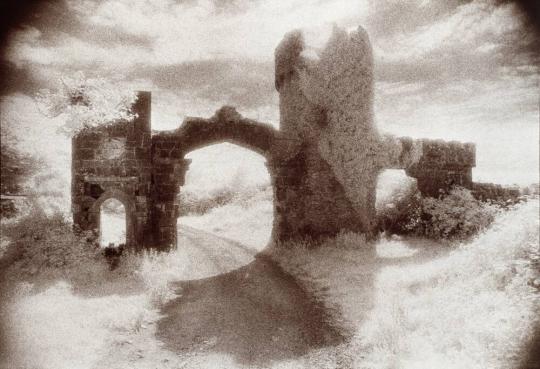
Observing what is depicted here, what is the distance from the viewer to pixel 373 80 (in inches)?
465

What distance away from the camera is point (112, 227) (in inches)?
605

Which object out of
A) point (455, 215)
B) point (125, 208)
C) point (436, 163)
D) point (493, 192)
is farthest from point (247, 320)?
point (493, 192)

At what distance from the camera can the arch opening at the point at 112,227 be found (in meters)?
11.2

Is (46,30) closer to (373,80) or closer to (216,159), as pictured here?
(373,80)

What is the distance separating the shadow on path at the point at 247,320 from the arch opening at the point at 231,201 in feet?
13.3

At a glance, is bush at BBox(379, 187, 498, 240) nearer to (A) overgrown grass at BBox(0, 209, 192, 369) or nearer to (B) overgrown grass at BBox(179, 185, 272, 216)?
(A) overgrown grass at BBox(0, 209, 192, 369)

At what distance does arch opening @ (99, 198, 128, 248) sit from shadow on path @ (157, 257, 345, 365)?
3.25 meters

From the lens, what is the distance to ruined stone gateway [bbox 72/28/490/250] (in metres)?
10.5

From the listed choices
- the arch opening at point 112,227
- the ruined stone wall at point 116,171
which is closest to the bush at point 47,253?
the ruined stone wall at point 116,171

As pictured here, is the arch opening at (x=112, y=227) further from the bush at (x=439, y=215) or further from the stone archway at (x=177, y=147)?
the bush at (x=439, y=215)

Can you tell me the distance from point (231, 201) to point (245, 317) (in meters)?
14.9

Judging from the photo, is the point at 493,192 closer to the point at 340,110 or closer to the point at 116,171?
the point at 340,110

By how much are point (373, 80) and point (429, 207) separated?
17.9 ft

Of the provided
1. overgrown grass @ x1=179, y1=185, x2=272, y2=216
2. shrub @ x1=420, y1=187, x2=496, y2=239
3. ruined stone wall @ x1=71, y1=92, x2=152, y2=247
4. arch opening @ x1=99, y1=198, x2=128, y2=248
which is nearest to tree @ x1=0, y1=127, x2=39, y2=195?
ruined stone wall @ x1=71, y1=92, x2=152, y2=247
